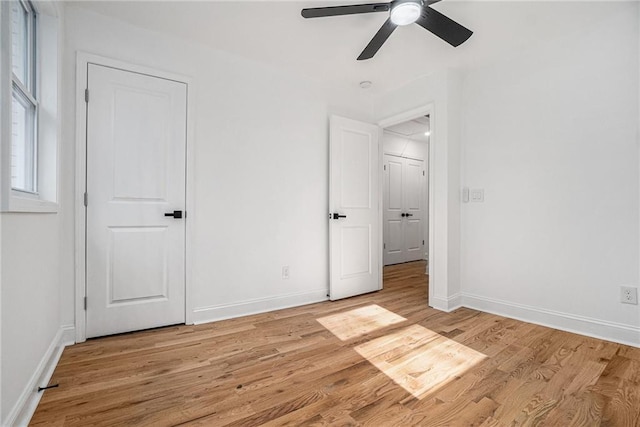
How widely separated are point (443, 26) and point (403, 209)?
4143 mm

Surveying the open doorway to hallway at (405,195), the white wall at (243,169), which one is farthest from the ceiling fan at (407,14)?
the open doorway to hallway at (405,195)

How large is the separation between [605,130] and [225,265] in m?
3.26

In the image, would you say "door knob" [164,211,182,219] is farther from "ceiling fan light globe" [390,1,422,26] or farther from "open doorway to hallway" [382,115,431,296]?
"open doorway to hallway" [382,115,431,296]

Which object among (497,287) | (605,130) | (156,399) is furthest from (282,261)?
(605,130)

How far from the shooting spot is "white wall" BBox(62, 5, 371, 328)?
2314 millimetres

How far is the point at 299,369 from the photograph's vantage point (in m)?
1.82

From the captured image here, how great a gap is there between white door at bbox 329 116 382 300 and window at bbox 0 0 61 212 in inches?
90.1

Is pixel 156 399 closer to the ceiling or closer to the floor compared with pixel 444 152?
closer to the floor

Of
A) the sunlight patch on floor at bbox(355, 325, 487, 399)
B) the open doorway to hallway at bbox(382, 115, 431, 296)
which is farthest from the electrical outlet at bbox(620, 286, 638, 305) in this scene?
the open doorway to hallway at bbox(382, 115, 431, 296)

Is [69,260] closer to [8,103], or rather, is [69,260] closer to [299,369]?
[8,103]

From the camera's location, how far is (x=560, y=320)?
2479 millimetres

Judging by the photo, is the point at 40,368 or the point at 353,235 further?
the point at 353,235

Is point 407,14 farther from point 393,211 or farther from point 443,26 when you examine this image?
point 393,211

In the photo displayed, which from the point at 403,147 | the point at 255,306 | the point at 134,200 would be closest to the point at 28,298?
the point at 134,200
